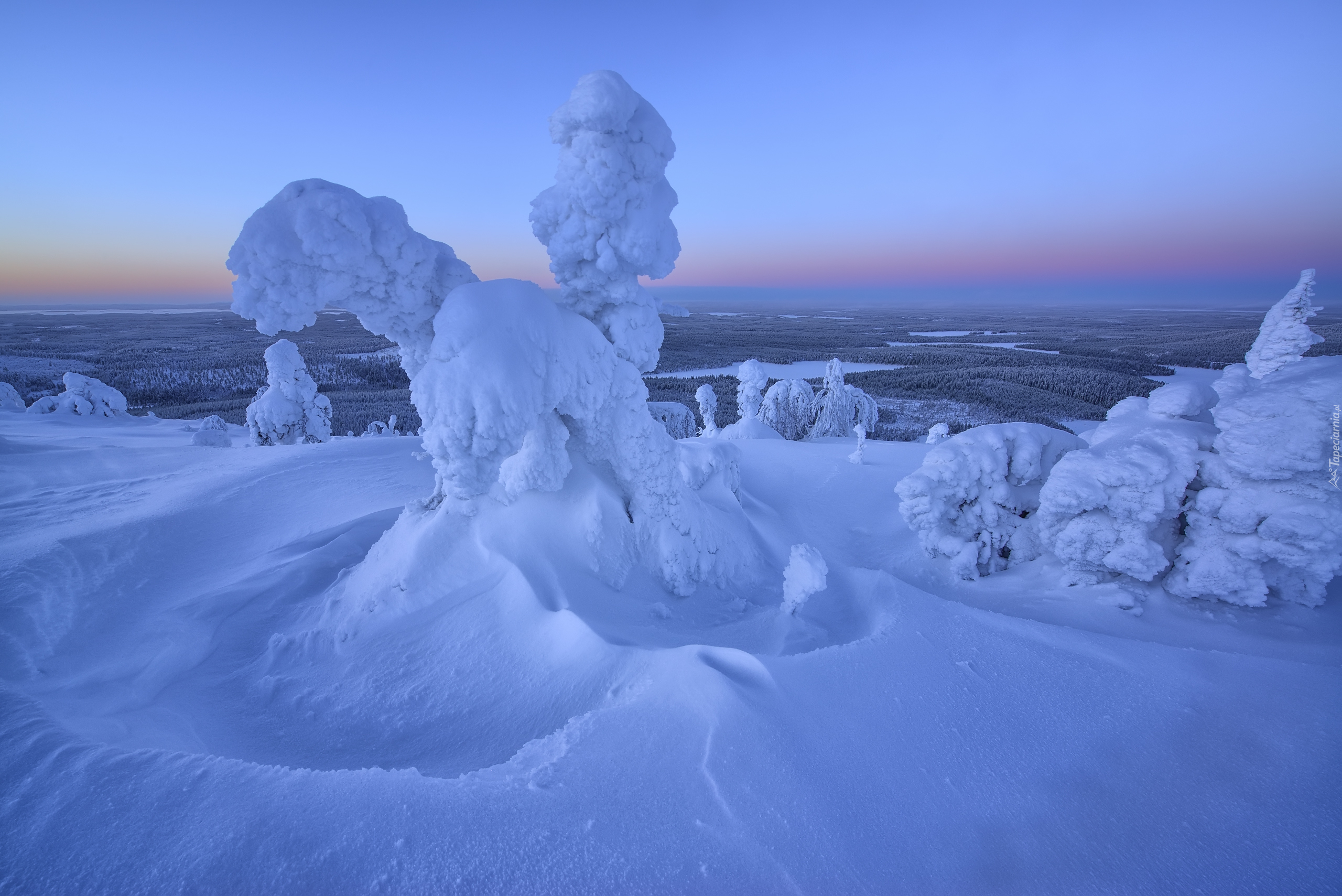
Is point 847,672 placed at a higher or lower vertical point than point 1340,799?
higher

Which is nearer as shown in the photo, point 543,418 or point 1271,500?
point 1271,500

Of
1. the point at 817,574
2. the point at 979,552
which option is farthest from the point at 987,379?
the point at 817,574

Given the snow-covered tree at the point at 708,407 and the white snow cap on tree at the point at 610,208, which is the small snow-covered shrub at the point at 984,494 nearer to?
the white snow cap on tree at the point at 610,208

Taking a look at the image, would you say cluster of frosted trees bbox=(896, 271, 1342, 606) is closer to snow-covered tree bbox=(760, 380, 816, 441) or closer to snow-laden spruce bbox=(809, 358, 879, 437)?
snow-laden spruce bbox=(809, 358, 879, 437)

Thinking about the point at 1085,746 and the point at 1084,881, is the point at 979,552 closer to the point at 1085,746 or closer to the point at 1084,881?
the point at 1085,746

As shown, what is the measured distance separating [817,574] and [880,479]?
653cm

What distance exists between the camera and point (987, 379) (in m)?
43.8

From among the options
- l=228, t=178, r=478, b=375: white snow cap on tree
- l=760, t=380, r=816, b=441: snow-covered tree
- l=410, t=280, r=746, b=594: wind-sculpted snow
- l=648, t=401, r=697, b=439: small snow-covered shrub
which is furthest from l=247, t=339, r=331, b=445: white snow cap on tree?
l=760, t=380, r=816, b=441: snow-covered tree

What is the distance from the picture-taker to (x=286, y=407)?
19.2m

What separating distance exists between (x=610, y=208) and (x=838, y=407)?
72.6ft

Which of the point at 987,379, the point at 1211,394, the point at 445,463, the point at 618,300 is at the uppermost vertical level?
the point at 618,300

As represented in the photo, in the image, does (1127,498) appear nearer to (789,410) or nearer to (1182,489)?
(1182,489)

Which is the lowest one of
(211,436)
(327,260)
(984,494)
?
(211,436)

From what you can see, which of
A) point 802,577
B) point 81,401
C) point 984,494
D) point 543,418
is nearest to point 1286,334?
point 984,494
